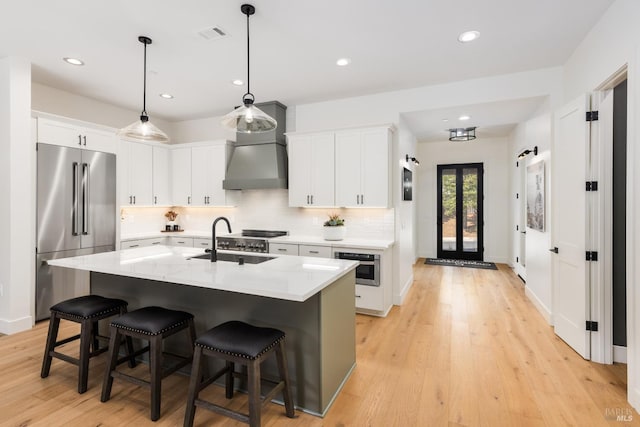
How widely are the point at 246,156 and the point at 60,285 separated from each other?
290 cm

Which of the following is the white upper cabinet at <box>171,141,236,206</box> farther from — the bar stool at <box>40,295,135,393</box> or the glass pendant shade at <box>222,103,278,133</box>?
the bar stool at <box>40,295,135,393</box>

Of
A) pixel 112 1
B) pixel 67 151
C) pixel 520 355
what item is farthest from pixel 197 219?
pixel 520 355

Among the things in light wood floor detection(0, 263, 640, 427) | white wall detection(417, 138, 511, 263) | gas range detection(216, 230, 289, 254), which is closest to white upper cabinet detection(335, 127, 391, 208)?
gas range detection(216, 230, 289, 254)

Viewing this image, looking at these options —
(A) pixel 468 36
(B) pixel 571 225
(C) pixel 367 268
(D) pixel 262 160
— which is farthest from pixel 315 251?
(A) pixel 468 36

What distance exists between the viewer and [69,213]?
13.1ft

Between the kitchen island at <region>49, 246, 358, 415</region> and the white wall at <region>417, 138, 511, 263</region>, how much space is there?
5.91m

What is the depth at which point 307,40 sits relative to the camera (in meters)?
3.04

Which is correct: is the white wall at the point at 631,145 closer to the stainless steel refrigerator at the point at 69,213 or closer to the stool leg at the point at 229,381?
the stool leg at the point at 229,381

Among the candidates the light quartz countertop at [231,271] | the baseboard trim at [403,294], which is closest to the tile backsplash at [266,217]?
the baseboard trim at [403,294]

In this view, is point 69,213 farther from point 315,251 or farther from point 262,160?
point 315,251

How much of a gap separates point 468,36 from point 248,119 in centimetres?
214

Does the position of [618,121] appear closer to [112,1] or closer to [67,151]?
[112,1]

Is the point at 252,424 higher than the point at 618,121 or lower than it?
lower

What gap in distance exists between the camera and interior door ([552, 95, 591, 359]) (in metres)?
2.85
